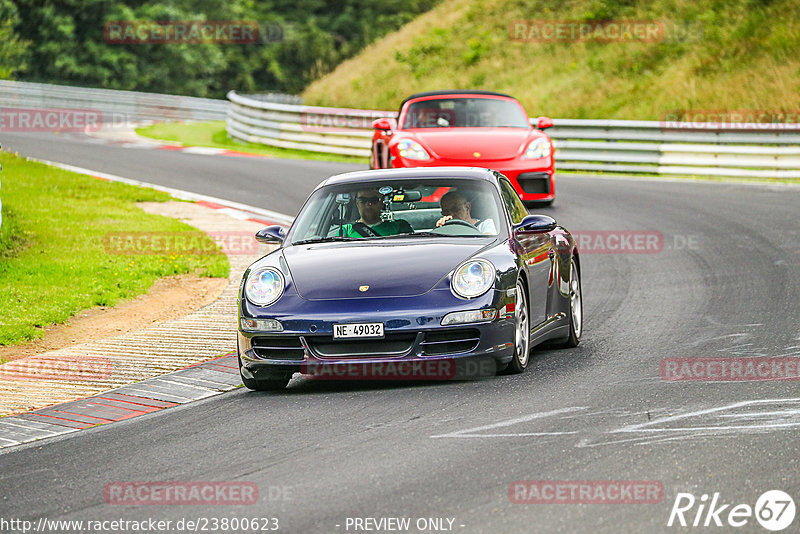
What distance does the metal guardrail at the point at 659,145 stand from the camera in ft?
72.9

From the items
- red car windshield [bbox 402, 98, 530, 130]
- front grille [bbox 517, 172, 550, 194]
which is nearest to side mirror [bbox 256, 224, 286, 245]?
front grille [bbox 517, 172, 550, 194]

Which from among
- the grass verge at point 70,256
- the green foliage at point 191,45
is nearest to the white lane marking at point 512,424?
the grass verge at point 70,256

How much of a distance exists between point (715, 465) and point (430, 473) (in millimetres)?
1302

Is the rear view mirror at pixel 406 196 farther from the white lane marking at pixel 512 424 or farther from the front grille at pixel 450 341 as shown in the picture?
the white lane marking at pixel 512 424

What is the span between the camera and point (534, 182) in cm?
1675

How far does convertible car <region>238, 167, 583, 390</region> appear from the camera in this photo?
25.8ft

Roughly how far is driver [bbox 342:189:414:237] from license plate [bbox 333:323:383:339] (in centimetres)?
132

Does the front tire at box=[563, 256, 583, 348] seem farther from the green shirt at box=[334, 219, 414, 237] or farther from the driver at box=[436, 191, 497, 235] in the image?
the green shirt at box=[334, 219, 414, 237]

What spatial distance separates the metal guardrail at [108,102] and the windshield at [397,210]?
34.3 meters

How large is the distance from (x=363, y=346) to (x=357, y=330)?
13 centimetres

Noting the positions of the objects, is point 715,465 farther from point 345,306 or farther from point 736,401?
point 345,306

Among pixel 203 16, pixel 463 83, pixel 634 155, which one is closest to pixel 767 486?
pixel 634 155

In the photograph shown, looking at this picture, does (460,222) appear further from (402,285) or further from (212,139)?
(212,139)

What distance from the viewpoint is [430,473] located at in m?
5.92
